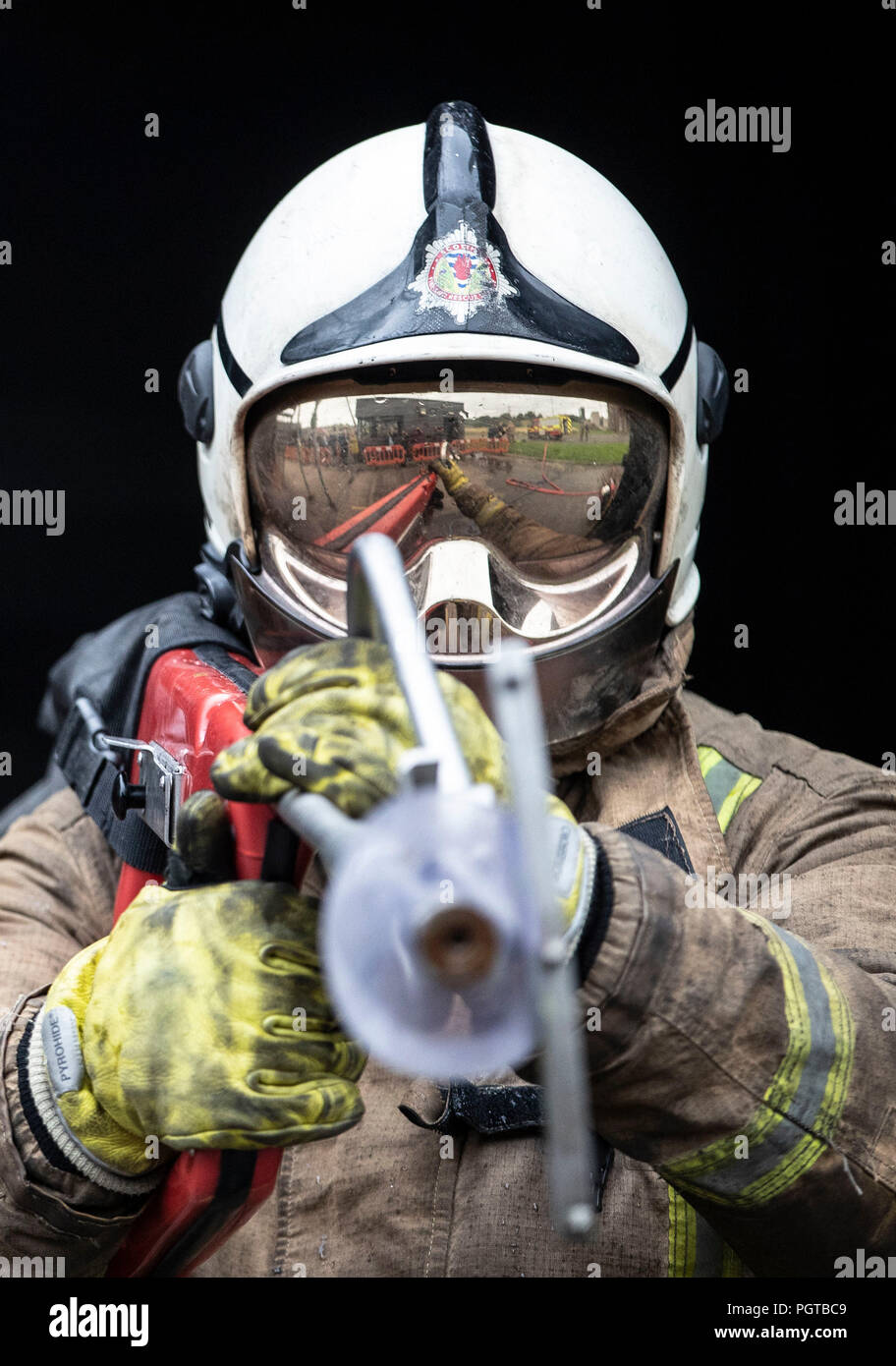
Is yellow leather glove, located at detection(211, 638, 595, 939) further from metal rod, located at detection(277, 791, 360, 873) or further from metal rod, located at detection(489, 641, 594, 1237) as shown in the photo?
metal rod, located at detection(489, 641, 594, 1237)

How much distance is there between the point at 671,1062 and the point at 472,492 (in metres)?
0.74

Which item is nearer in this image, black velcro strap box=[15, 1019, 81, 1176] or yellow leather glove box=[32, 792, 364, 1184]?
yellow leather glove box=[32, 792, 364, 1184]

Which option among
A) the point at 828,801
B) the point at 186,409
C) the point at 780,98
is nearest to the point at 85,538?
the point at 186,409

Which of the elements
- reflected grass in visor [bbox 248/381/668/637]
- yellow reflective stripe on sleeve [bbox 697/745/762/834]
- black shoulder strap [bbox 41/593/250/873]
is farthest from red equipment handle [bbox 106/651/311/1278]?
yellow reflective stripe on sleeve [bbox 697/745/762/834]

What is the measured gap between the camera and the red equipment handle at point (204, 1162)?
1093 mm

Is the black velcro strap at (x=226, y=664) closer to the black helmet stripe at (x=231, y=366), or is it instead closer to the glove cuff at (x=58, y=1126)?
the black helmet stripe at (x=231, y=366)

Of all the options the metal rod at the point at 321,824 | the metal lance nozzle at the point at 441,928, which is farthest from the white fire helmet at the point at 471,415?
the metal lance nozzle at the point at 441,928

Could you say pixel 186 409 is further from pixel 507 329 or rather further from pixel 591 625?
pixel 591 625

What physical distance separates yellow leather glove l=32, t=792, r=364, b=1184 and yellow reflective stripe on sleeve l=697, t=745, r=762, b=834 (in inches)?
28.4

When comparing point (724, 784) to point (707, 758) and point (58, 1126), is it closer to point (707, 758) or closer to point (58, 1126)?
point (707, 758)

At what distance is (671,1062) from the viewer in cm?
112

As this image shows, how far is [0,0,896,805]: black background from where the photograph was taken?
2414 millimetres

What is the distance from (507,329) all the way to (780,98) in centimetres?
105

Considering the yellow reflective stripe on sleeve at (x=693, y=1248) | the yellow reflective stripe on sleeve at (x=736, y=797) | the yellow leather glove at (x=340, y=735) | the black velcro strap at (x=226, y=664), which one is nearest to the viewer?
the yellow leather glove at (x=340, y=735)
